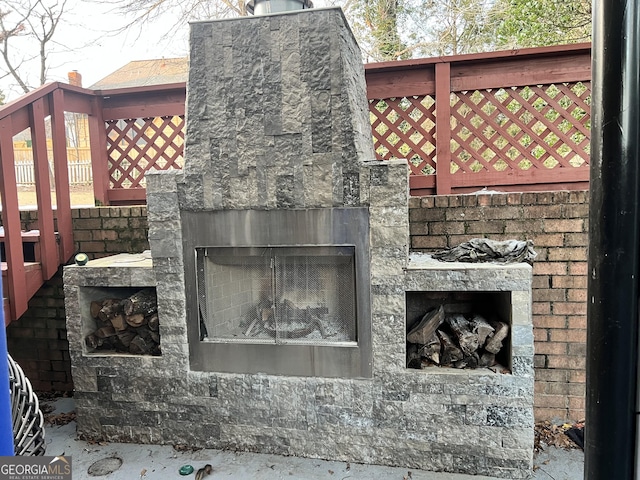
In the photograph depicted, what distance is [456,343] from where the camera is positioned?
2512 mm

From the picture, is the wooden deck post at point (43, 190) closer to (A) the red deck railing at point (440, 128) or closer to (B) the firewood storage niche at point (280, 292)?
(A) the red deck railing at point (440, 128)

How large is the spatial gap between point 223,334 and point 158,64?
7431mm

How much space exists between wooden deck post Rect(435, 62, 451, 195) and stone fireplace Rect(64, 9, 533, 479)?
0.65 meters

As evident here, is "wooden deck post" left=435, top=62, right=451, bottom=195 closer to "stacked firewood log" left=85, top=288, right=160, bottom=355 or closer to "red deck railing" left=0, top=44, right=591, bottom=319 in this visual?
"red deck railing" left=0, top=44, right=591, bottom=319

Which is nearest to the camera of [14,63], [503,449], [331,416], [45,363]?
[503,449]

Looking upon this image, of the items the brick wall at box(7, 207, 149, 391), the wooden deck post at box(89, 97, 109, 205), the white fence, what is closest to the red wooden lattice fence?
the brick wall at box(7, 207, 149, 391)

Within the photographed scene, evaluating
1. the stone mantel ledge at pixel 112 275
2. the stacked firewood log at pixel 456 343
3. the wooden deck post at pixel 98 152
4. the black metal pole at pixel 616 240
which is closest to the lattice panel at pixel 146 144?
the wooden deck post at pixel 98 152

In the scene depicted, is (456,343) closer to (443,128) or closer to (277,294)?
(277,294)

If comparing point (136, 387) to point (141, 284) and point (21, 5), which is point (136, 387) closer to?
point (141, 284)

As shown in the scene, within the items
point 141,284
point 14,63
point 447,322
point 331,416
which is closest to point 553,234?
point 447,322

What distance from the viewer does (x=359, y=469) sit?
96.6 inches

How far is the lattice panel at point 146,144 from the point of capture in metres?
3.48

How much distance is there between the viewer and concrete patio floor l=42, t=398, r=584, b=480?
240 centimetres

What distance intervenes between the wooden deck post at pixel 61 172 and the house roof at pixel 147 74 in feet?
8.23
